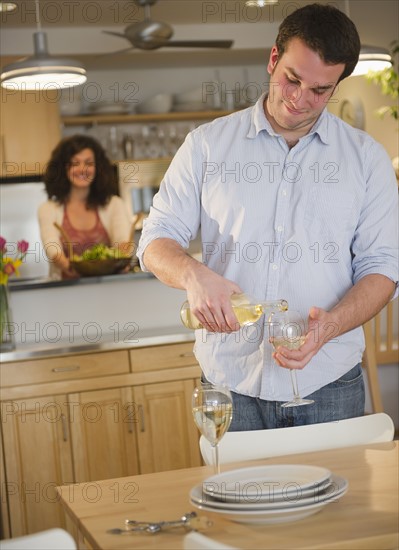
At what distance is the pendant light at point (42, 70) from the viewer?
12.0 ft

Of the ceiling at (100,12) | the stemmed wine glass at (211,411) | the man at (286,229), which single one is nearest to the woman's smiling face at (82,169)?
the ceiling at (100,12)

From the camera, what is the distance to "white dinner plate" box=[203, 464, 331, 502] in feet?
4.20

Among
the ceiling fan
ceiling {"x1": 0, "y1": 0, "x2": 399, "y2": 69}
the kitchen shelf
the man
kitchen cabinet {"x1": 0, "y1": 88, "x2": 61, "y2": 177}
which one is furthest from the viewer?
the kitchen shelf

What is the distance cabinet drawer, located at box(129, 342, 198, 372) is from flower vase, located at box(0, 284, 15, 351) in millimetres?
456

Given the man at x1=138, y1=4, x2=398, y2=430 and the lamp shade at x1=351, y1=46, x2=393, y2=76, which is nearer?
the man at x1=138, y1=4, x2=398, y2=430

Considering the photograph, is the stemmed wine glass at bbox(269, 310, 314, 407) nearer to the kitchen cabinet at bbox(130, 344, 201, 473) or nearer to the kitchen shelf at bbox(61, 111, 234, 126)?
the kitchen cabinet at bbox(130, 344, 201, 473)

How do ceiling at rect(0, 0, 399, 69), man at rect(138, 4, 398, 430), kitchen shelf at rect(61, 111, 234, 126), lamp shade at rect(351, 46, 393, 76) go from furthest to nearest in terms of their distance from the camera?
kitchen shelf at rect(61, 111, 234, 126) < ceiling at rect(0, 0, 399, 69) < lamp shade at rect(351, 46, 393, 76) < man at rect(138, 4, 398, 430)

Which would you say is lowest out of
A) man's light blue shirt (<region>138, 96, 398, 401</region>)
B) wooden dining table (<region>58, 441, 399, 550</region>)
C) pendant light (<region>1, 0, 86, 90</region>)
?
wooden dining table (<region>58, 441, 399, 550</region>)

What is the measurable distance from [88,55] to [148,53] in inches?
15.9

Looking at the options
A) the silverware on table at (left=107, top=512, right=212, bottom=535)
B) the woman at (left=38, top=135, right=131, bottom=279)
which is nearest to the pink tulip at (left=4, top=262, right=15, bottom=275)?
the woman at (left=38, top=135, right=131, bottom=279)

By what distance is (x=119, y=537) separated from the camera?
4.08 ft

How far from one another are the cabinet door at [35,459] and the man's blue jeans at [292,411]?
153cm

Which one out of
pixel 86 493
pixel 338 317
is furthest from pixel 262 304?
pixel 86 493

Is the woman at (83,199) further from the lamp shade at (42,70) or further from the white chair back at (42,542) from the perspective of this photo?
the white chair back at (42,542)
